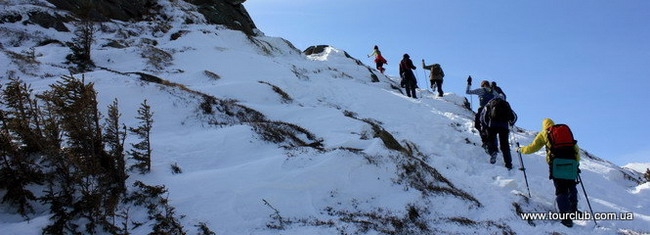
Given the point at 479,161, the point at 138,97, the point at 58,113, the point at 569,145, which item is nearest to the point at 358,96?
the point at 479,161

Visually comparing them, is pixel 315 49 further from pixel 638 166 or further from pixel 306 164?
pixel 306 164

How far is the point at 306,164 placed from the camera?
7480 millimetres

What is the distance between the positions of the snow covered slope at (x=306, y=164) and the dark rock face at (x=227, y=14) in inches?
569

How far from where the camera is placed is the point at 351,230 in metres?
5.59

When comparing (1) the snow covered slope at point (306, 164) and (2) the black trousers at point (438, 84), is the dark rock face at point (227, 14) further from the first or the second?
(2) the black trousers at point (438, 84)

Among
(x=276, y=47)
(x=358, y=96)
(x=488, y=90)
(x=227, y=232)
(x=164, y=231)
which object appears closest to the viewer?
(x=164, y=231)

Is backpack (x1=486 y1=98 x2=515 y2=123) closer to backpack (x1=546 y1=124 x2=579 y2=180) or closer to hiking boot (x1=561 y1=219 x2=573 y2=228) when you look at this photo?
backpack (x1=546 y1=124 x2=579 y2=180)

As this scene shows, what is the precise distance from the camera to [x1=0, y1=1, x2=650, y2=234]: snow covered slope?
6012 millimetres

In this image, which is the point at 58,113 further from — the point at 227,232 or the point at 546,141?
the point at 546,141

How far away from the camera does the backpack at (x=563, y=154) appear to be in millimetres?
7125

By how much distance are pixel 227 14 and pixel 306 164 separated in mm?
29862

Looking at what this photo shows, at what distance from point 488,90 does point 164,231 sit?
11.6 m

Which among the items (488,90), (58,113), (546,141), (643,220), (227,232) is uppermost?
(488,90)

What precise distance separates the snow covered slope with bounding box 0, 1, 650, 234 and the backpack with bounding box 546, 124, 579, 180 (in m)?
1.00
